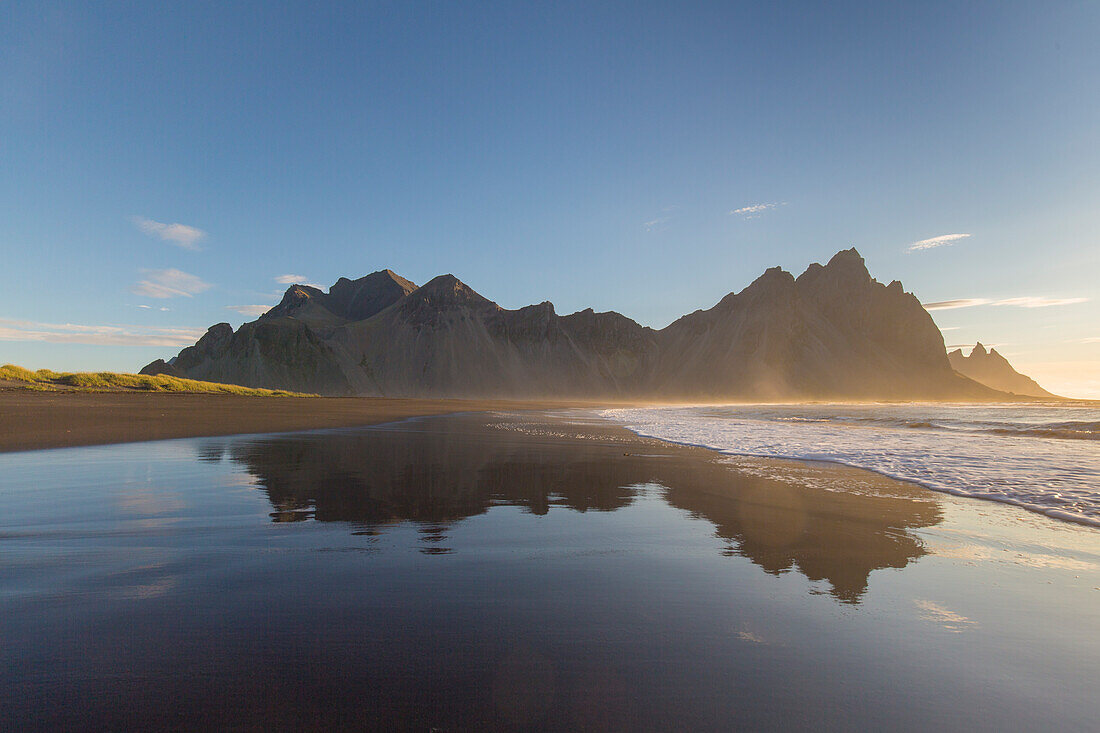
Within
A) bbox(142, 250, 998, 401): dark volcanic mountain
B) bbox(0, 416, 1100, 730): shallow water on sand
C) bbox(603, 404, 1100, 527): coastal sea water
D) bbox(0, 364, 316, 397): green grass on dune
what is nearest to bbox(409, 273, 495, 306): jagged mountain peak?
bbox(142, 250, 998, 401): dark volcanic mountain

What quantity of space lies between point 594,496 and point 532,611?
5114mm

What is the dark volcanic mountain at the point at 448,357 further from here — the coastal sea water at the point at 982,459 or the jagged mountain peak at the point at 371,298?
the coastal sea water at the point at 982,459

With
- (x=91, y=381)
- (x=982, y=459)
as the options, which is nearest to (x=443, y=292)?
(x=91, y=381)

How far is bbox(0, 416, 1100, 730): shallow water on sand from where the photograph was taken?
2.74m

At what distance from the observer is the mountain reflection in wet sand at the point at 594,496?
5887 mm

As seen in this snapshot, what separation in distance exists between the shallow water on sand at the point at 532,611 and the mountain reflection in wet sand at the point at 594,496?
74 mm

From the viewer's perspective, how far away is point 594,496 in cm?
907

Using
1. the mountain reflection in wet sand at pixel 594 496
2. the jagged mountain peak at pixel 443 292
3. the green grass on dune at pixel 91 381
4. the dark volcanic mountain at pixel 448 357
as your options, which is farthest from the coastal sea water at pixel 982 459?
the jagged mountain peak at pixel 443 292

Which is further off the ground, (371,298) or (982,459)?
(371,298)

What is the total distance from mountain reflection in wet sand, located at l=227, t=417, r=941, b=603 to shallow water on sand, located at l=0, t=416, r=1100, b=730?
0.07 m

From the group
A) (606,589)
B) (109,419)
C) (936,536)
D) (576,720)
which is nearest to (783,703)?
(576,720)

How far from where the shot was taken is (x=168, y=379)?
47812 mm

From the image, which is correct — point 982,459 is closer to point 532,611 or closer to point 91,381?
point 532,611

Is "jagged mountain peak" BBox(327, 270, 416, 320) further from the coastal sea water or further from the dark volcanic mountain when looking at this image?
the coastal sea water
